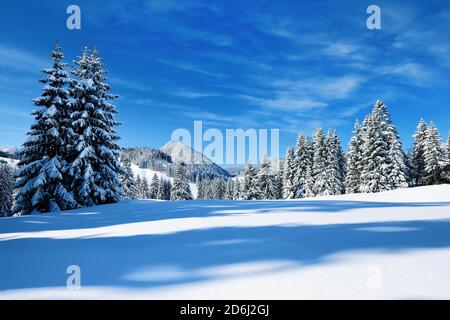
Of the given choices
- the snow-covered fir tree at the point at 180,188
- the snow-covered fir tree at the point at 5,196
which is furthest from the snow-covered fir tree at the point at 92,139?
the snow-covered fir tree at the point at 180,188

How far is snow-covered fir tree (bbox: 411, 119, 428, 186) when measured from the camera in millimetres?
40406

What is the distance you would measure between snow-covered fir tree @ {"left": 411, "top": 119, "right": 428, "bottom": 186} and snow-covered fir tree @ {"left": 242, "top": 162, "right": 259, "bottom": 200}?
25543 mm

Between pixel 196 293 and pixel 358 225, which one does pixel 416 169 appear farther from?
pixel 196 293

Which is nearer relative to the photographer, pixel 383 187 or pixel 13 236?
pixel 13 236

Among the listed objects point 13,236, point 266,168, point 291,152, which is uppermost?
point 291,152

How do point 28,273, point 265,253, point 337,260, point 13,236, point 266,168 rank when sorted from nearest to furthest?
1. point 337,260
2. point 28,273
3. point 265,253
4. point 13,236
5. point 266,168

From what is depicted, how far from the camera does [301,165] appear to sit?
4403cm

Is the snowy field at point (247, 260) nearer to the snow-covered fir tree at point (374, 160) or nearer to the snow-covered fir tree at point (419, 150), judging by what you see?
the snow-covered fir tree at point (374, 160)

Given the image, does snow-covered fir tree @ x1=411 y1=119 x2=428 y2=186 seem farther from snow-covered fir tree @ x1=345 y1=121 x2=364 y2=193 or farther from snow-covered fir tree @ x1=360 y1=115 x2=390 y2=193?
snow-covered fir tree @ x1=360 y1=115 x2=390 y2=193

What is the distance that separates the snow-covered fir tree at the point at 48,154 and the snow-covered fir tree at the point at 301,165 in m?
35.1

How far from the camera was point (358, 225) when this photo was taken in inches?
Result: 220

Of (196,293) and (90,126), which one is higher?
(90,126)
